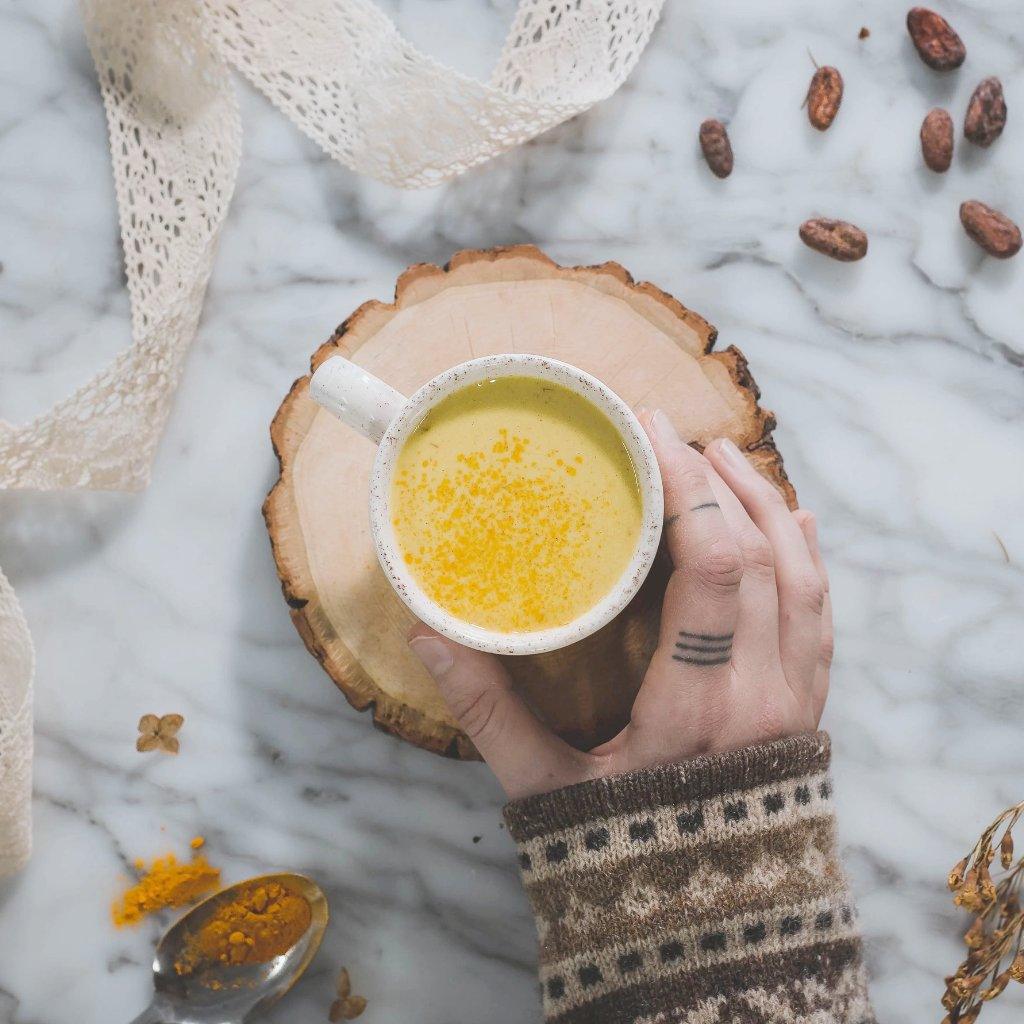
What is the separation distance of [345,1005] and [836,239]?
3.20 feet

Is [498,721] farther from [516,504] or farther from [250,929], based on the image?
[250,929]

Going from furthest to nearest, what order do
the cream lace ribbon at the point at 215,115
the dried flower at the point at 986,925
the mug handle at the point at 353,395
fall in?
the cream lace ribbon at the point at 215,115 → the dried flower at the point at 986,925 → the mug handle at the point at 353,395

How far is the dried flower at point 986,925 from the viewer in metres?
0.96

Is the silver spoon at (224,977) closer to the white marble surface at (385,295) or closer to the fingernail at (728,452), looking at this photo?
the white marble surface at (385,295)

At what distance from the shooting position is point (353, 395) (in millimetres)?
858

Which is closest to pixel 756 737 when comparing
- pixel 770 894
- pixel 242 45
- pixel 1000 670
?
pixel 770 894

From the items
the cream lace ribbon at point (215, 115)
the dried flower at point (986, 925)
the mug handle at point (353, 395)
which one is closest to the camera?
the mug handle at point (353, 395)

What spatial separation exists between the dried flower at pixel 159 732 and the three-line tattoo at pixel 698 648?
1.88ft

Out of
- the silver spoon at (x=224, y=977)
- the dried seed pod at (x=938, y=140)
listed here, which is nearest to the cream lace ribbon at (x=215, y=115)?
the silver spoon at (x=224, y=977)

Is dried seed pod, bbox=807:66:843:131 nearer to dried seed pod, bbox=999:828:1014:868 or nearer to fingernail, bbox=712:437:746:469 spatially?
fingernail, bbox=712:437:746:469

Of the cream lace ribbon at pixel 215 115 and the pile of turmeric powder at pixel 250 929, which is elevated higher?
the cream lace ribbon at pixel 215 115

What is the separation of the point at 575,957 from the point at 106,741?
1.89ft

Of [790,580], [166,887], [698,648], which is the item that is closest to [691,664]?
[698,648]

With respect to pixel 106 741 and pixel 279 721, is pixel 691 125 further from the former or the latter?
pixel 106 741
